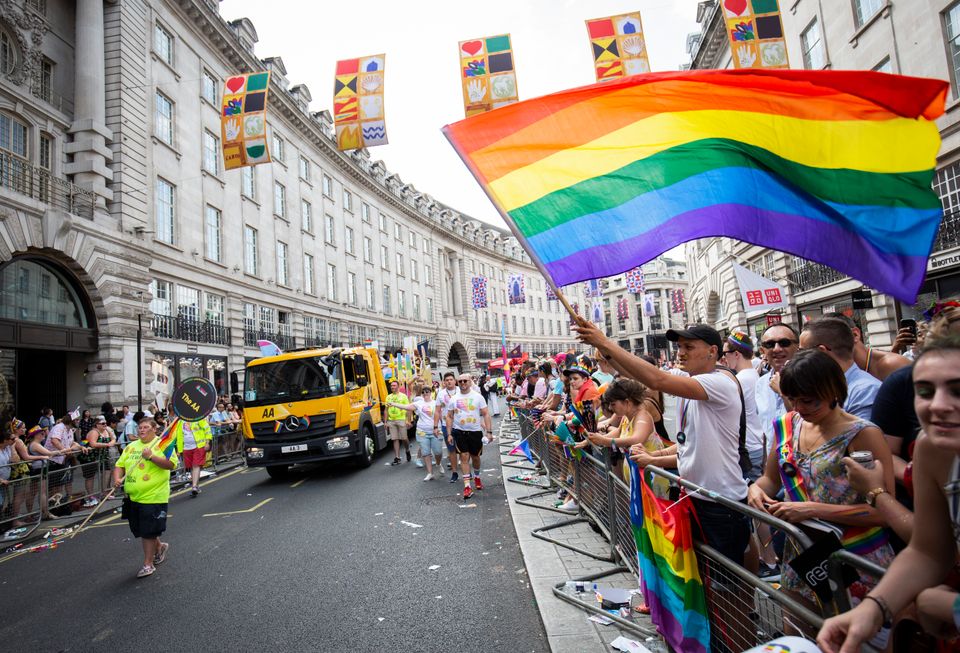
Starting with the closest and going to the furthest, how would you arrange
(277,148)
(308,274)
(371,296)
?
(277,148) → (308,274) → (371,296)

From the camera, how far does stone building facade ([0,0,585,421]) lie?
51.1ft

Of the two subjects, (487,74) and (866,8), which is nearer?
(487,74)

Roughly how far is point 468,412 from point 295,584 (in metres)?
4.09

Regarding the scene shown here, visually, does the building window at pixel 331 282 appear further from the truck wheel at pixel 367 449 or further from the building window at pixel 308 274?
the truck wheel at pixel 367 449

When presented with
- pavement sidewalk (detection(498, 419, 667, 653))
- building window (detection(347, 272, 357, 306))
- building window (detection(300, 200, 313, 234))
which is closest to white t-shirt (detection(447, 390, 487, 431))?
pavement sidewalk (detection(498, 419, 667, 653))

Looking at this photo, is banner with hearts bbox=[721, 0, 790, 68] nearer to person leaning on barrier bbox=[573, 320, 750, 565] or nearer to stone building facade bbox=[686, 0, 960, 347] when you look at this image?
stone building facade bbox=[686, 0, 960, 347]

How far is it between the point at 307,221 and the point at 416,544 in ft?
101

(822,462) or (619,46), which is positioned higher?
(619,46)

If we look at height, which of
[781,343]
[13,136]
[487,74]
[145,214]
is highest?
[13,136]

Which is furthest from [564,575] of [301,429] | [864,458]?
[301,429]

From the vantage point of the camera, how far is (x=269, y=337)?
27.7 meters

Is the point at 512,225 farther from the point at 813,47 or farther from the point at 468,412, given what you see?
the point at 813,47

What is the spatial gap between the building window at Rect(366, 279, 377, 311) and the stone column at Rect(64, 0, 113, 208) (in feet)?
75.7

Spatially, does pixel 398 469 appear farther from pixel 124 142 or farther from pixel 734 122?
pixel 124 142
